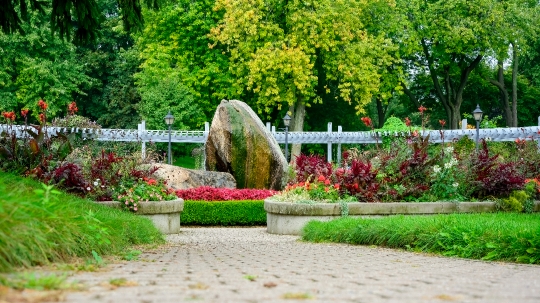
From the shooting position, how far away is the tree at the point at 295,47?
1203 inches

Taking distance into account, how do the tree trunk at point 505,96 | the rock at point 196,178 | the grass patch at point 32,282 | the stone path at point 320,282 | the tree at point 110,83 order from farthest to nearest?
the tree at point 110,83, the tree trunk at point 505,96, the rock at point 196,178, the stone path at point 320,282, the grass patch at point 32,282

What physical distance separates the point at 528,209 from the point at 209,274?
32.9ft

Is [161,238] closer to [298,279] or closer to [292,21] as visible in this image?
[298,279]

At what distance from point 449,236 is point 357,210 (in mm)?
4484

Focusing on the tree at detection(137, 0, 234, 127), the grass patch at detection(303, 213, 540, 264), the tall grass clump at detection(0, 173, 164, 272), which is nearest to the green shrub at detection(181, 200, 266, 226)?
the grass patch at detection(303, 213, 540, 264)

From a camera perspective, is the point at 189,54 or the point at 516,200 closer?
the point at 516,200

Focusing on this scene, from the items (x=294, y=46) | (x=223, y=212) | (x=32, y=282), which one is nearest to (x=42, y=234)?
(x=32, y=282)

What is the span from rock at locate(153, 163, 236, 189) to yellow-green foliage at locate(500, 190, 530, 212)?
774 centimetres

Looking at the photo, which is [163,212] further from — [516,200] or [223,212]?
[516,200]

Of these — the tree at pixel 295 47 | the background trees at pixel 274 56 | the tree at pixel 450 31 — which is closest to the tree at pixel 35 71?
the background trees at pixel 274 56

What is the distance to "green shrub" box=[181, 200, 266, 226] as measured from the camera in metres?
16.8

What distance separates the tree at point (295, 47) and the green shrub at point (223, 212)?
552 inches

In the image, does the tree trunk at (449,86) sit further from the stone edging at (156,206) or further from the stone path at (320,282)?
the stone path at (320,282)

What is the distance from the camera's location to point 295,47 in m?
32.4
